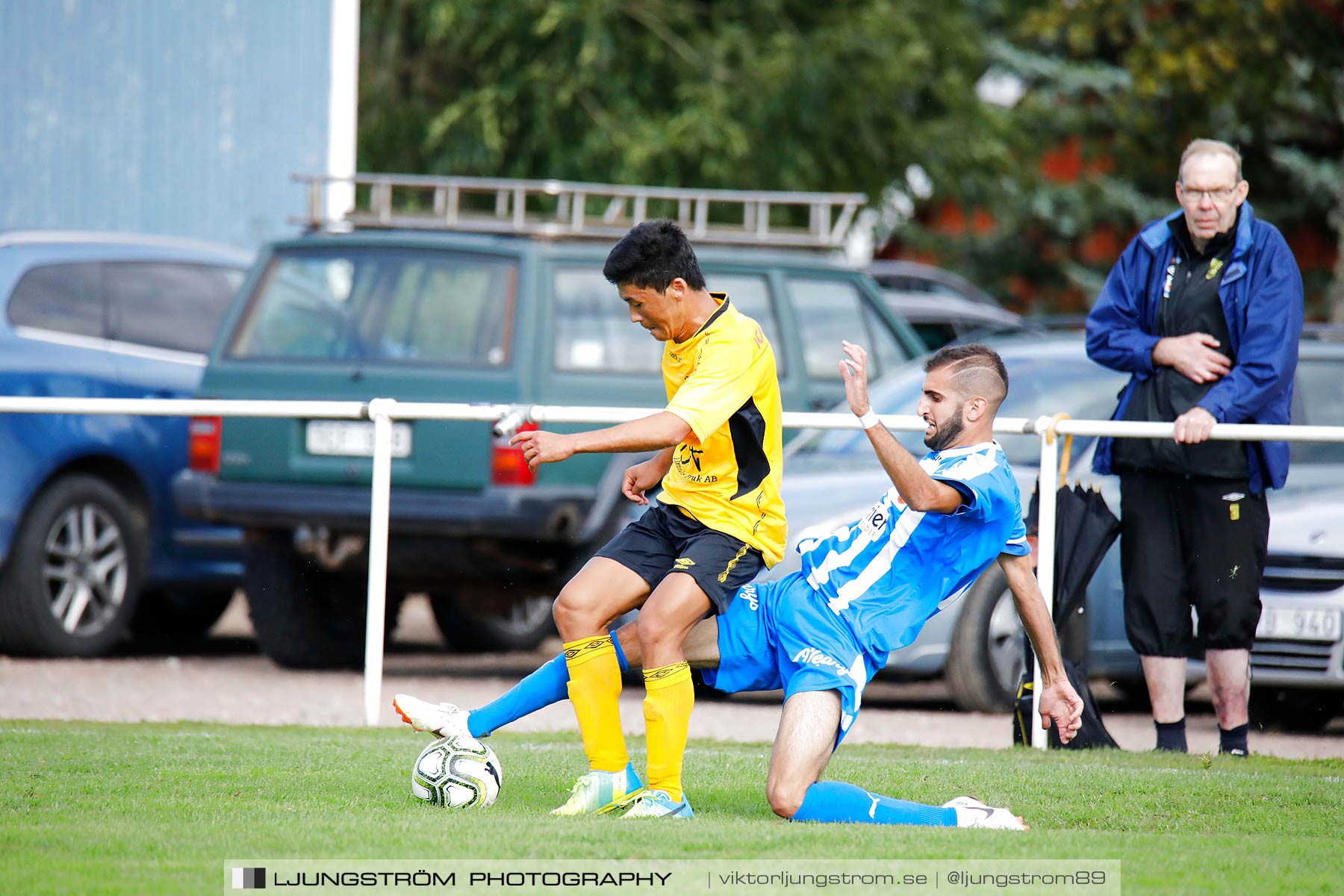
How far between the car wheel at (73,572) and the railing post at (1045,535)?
5174 millimetres

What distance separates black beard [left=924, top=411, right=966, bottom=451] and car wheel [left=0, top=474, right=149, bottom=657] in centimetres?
572

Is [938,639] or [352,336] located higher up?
[352,336]

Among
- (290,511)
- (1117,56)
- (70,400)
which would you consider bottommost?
(290,511)

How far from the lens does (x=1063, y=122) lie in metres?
27.0

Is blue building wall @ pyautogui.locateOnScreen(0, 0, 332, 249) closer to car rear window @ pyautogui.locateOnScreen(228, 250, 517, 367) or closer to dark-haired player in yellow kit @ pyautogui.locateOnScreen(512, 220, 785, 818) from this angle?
car rear window @ pyautogui.locateOnScreen(228, 250, 517, 367)

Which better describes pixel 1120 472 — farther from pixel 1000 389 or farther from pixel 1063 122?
pixel 1063 122

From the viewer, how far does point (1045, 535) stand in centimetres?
704

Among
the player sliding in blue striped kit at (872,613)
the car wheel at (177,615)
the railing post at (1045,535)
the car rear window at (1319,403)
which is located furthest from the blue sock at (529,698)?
the car wheel at (177,615)


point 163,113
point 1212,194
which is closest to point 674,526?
point 1212,194

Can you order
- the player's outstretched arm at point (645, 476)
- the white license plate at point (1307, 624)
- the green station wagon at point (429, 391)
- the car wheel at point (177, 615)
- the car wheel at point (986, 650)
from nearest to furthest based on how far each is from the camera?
the player's outstretched arm at point (645, 476) → the white license plate at point (1307, 624) → the car wheel at point (986, 650) → the green station wagon at point (429, 391) → the car wheel at point (177, 615)

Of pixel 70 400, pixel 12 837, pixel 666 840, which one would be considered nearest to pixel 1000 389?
pixel 666 840

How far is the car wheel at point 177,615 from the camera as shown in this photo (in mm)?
11406

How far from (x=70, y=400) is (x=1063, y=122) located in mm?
21726

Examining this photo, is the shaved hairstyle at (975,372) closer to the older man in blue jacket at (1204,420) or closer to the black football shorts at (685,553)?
the black football shorts at (685,553)
